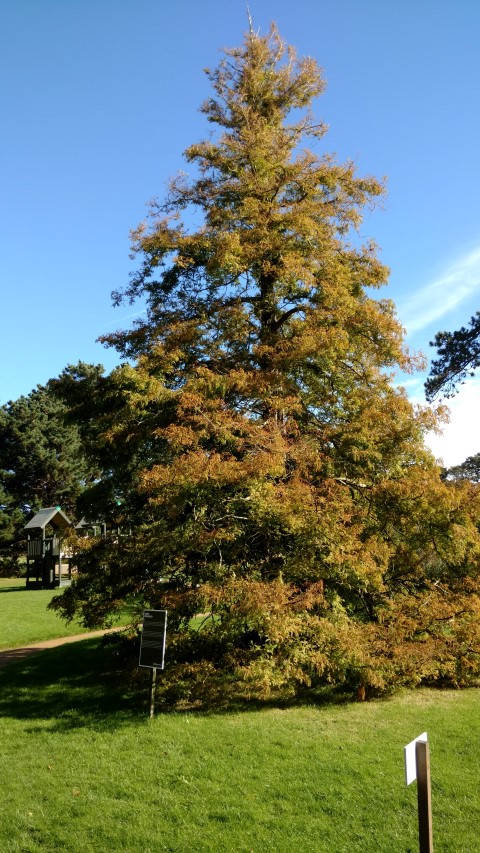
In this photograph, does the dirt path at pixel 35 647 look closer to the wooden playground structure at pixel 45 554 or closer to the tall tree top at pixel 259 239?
the tall tree top at pixel 259 239

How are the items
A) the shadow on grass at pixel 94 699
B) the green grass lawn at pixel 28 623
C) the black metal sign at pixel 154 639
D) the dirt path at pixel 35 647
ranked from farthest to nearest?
the green grass lawn at pixel 28 623 < the dirt path at pixel 35 647 < the shadow on grass at pixel 94 699 < the black metal sign at pixel 154 639

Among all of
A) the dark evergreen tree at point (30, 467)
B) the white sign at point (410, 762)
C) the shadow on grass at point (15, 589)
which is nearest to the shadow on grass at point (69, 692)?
the white sign at point (410, 762)

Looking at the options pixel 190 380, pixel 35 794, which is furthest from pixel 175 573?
pixel 35 794

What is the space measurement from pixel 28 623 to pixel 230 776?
1217 centimetres

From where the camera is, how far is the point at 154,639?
25.0ft

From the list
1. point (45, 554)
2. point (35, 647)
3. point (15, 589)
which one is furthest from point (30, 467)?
point (35, 647)

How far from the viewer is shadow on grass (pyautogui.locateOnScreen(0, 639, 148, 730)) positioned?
26.4 ft

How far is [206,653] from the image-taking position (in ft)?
28.7

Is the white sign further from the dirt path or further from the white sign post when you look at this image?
the dirt path

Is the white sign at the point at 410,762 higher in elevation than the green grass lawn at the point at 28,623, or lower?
higher

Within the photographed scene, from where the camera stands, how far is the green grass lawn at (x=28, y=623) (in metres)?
14.4

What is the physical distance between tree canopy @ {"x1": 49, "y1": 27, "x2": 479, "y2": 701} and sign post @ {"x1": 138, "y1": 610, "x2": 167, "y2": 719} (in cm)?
40

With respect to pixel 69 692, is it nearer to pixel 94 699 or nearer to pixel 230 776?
pixel 94 699

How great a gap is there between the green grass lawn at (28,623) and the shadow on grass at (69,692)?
33.2 inches
